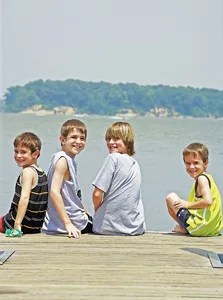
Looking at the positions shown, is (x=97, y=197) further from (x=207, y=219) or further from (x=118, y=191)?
(x=207, y=219)

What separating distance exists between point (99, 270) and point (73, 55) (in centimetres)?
1466

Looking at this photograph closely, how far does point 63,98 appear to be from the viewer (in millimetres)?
12953

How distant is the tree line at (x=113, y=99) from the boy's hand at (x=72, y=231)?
5732 millimetres

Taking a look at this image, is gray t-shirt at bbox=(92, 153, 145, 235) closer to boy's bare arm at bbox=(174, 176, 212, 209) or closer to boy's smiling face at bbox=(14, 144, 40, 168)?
boy's bare arm at bbox=(174, 176, 212, 209)

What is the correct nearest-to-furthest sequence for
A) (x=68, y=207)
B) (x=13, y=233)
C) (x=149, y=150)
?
(x=13, y=233), (x=68, y=207), (x=149, y=150)

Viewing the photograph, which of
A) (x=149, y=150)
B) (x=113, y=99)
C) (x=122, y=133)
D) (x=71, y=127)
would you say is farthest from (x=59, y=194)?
(x=149, y=150)

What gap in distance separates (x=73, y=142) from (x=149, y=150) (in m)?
9.69

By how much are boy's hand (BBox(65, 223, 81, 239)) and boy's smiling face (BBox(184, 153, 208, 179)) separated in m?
0.81

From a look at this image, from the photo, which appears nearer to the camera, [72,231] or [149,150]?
[72,231]

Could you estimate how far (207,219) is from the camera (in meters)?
4.63

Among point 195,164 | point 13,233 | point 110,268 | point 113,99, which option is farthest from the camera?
point 113,99

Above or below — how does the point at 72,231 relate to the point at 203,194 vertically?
below

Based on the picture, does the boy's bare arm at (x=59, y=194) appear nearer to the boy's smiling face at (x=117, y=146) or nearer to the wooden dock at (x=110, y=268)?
the wooden dock at (x=110, y=268)

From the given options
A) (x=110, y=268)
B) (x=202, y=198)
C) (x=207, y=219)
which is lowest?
(x=110, y=268)
